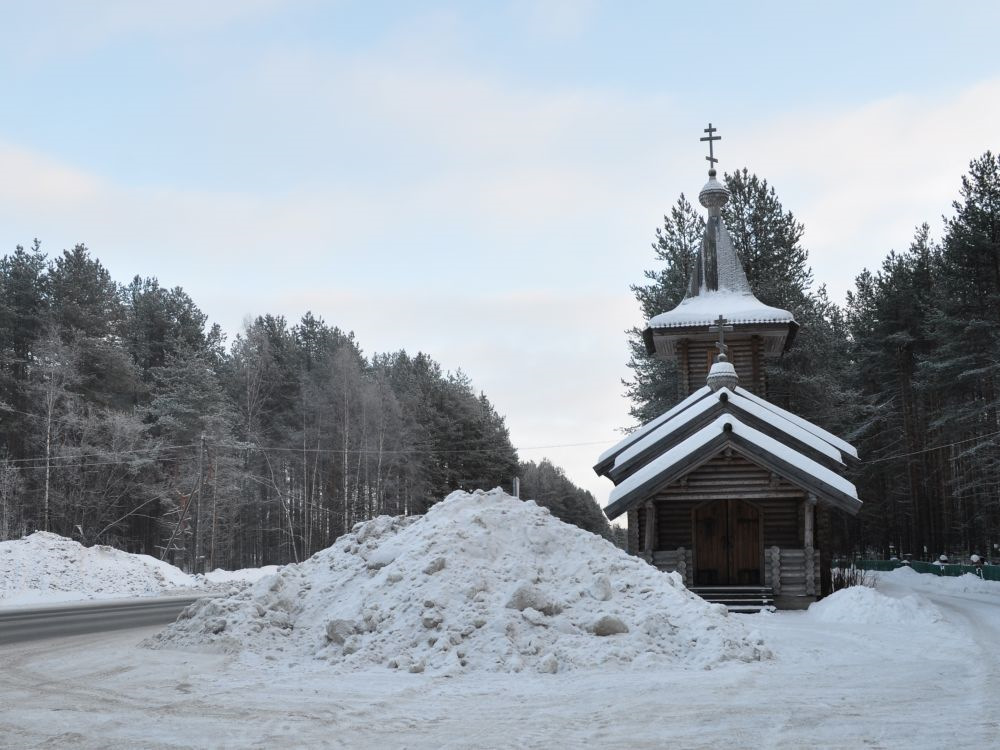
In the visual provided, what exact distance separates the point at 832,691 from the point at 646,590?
12.4 feet

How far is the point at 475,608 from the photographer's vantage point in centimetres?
1093

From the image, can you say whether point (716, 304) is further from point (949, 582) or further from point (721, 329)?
point (949, 582)

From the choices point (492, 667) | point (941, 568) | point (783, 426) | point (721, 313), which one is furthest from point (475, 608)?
point (941, 568)

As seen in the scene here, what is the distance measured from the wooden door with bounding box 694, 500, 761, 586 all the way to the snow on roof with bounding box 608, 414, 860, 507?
6.87 feet

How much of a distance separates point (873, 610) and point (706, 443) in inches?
183

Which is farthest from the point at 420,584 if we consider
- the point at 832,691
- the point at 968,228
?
the point at 968,228

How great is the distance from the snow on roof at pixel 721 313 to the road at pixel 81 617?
15.8 m

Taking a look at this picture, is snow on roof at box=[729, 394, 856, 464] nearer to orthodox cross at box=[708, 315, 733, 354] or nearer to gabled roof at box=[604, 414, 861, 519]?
gabled roof at box=[604, 414, 861, 519]

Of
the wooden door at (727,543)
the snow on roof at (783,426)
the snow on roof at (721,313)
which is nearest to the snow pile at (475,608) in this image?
the wooden door at (727,543)

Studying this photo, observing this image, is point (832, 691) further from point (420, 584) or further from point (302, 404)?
point (302, 404)

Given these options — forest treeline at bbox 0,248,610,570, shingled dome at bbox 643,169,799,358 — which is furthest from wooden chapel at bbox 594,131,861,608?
forest treeline at bbox 0,248,610,570

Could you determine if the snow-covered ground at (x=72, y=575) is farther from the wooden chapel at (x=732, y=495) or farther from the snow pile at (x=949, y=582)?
the snow pile at (x=949, y=582)

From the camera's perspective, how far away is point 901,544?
1834 inches

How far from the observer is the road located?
14930mm
